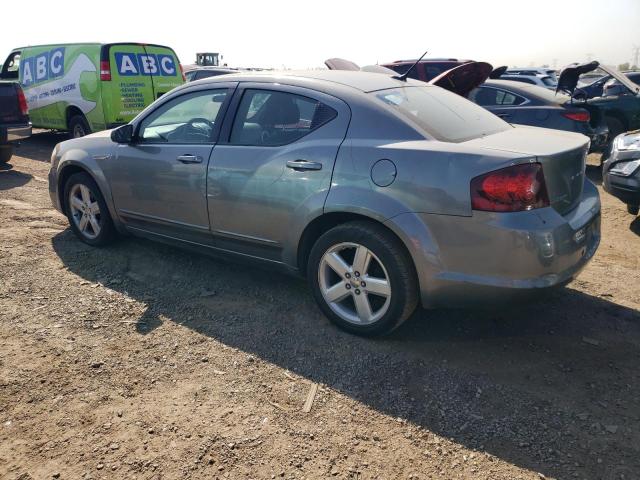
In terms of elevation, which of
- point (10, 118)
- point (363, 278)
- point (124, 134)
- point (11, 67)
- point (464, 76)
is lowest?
point (363, 278)

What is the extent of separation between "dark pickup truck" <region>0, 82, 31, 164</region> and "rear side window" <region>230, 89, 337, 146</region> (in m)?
6.43

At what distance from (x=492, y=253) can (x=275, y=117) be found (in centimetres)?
173

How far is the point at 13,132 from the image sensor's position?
8.42m

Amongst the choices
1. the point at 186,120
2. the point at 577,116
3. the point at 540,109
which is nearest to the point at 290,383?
the point at 186,120

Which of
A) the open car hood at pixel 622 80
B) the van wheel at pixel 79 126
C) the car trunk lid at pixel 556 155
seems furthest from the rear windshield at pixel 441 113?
the van wheel at pixel 79 126

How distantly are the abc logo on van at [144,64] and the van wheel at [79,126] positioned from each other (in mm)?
1241

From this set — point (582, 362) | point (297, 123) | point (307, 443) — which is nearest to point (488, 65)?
point (297, 123)

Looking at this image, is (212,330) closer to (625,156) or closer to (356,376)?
(356,376)

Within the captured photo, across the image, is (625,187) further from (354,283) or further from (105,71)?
(105,71)

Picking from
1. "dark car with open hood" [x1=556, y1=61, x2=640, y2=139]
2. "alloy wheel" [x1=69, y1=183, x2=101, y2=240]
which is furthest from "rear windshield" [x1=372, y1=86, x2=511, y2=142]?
"dark car with open hood" [x1=556, y1=61, x2=640, y2=139]

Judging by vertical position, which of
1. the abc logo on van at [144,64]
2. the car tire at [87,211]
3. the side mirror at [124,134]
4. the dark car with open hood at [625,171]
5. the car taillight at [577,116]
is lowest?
the car tire at [87,211]

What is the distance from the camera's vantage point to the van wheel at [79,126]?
9.58 meters

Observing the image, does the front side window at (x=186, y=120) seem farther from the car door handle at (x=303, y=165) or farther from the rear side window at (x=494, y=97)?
the rear side window at (x=494, y=97)

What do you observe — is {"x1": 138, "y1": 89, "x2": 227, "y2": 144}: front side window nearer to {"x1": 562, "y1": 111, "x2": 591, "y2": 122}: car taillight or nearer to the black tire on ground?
the black tire on ground
